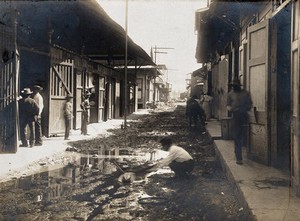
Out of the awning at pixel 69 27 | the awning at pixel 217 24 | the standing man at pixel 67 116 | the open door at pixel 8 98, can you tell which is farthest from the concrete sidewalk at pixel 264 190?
the awning at pixel 69 27

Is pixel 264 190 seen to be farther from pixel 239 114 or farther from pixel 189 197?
pixel 239 114

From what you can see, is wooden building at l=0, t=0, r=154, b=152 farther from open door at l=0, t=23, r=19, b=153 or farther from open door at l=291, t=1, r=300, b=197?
open door at l=291, t=1, r=300, b=197

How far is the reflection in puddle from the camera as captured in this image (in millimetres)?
4718

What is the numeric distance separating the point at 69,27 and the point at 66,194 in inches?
527

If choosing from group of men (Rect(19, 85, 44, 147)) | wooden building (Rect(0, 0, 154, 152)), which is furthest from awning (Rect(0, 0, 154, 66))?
group of men (Rect(19, 85, 44, 147))

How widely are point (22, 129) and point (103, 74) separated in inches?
376

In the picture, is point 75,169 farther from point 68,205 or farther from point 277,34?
point 277,34

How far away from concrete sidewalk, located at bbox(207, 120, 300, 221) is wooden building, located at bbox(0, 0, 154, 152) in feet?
18.5

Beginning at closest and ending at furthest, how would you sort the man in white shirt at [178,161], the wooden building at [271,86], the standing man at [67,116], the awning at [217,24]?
1. the wooden building at [271,86]
2. the man in white shirt at [178,161]
3. the awning at [217,24]
4. the standing man at [67,116]

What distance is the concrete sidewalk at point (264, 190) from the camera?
408 cm

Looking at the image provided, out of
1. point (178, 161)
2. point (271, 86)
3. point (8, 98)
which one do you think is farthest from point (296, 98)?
point (8, 98)

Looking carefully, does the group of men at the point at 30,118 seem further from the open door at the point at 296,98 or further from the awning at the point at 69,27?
the open door at the point at 296,98

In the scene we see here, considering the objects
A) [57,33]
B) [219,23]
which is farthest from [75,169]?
[57,33]

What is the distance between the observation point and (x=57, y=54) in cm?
1272
